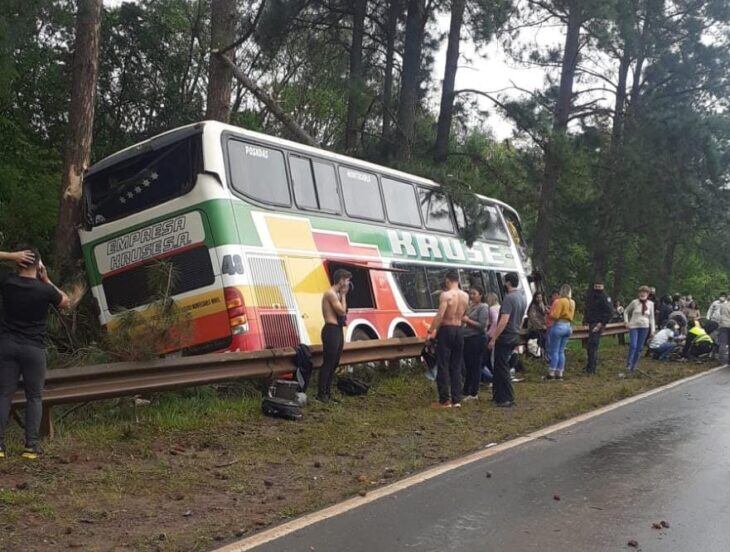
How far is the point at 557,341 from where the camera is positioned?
12.6m

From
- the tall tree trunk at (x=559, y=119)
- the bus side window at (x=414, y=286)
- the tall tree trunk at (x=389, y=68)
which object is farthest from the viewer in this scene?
the tall tree trunk at (x=559, y=119)

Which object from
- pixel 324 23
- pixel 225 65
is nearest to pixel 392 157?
pixel 324 23

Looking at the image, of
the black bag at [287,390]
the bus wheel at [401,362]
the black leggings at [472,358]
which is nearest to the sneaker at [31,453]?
the black bag at [287,390]

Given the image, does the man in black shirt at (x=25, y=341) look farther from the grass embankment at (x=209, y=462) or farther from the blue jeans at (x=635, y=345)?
the blue jeans at (x=635, y=345)

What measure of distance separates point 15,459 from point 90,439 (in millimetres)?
804

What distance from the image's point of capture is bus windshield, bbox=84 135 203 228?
353 inches

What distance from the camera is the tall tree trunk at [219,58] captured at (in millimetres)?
12188

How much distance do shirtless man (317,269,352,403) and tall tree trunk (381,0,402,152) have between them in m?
9.58

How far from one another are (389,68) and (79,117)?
10941mm

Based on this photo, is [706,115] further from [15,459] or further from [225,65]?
[15,459]

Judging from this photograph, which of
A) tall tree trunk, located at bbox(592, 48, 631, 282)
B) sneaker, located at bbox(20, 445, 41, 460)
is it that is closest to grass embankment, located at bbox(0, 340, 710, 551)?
sneaker, located at bbox(20, 445, 41, 460)

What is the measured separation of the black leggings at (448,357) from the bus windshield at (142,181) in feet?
12.1

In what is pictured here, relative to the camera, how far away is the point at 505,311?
9789 millimetres

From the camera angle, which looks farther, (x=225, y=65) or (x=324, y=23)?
(x=324, y=23)
